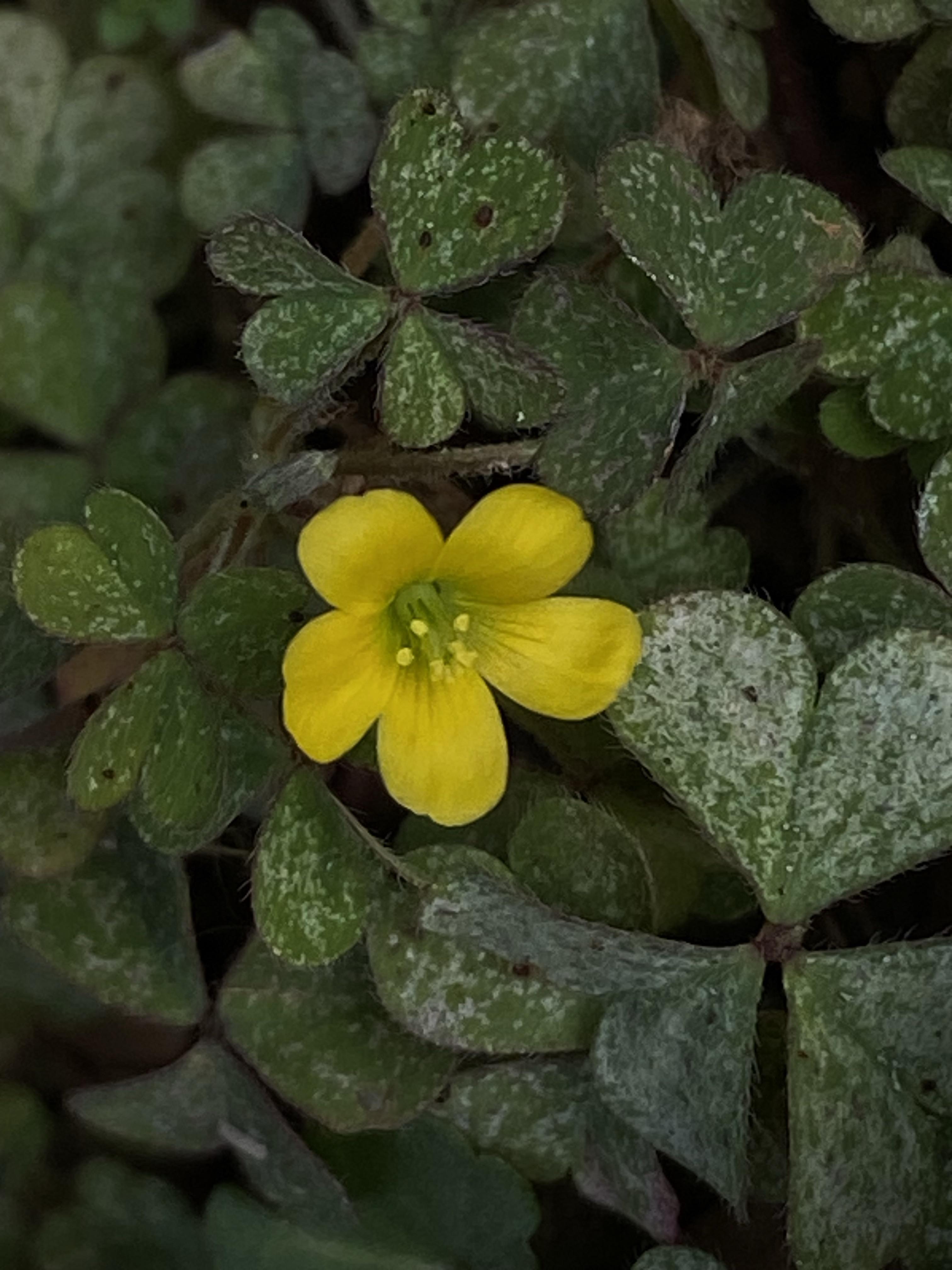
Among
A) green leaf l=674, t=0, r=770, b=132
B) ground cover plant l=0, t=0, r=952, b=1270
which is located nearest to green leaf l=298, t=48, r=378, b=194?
ground cover plant l=0, t=0, r=952, b=1270

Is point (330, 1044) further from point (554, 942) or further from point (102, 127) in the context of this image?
point (102, 127)

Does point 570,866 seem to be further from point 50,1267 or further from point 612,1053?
point 50,1267

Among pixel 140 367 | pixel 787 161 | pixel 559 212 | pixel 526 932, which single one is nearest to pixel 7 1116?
pixel 526 932

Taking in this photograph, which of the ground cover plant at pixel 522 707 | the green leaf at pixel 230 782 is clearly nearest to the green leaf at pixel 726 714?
the ground cover plant at pixel 522 707

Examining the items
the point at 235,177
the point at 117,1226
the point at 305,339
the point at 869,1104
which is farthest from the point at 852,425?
the point at 117,1226

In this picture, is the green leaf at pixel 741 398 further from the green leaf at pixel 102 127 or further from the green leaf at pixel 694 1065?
the green leaf at pixel 102 127

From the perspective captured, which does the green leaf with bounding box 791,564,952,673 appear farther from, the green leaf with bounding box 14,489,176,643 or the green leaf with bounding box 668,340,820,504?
the green leaf with bounding box 14,489,176,643
